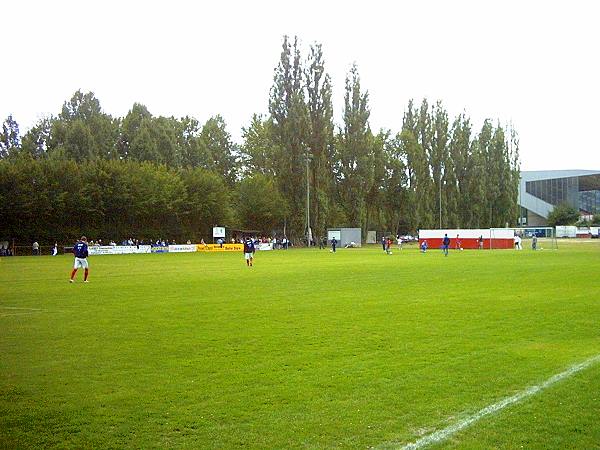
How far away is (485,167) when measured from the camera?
92.1 metres

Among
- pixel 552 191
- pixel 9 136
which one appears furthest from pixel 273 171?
pixel 552 191

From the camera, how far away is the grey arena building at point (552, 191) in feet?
418

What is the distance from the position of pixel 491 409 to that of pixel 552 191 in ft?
433

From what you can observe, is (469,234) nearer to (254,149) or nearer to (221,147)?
(254,149)

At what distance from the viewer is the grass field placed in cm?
629

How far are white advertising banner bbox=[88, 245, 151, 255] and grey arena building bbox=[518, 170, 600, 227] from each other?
84727 millimetres

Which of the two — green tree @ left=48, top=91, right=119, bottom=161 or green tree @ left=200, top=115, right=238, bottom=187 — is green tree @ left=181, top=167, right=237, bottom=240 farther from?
green tree @ left=200, top=115, right=238, bottom=187

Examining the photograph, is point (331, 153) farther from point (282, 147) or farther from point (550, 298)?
point (550, 298)

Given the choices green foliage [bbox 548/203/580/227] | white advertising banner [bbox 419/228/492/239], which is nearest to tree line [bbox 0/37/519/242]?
white advertising banner [bbox 419/228/492/239]

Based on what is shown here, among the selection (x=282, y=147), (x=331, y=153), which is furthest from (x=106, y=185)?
(x=331, y=153)

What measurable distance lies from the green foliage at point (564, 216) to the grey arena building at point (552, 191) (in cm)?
675

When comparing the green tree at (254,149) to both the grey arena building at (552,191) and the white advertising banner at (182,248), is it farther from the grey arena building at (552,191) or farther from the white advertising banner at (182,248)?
the grey arena building at (552,191)

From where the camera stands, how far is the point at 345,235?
7788cm

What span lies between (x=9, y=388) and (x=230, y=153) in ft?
322
